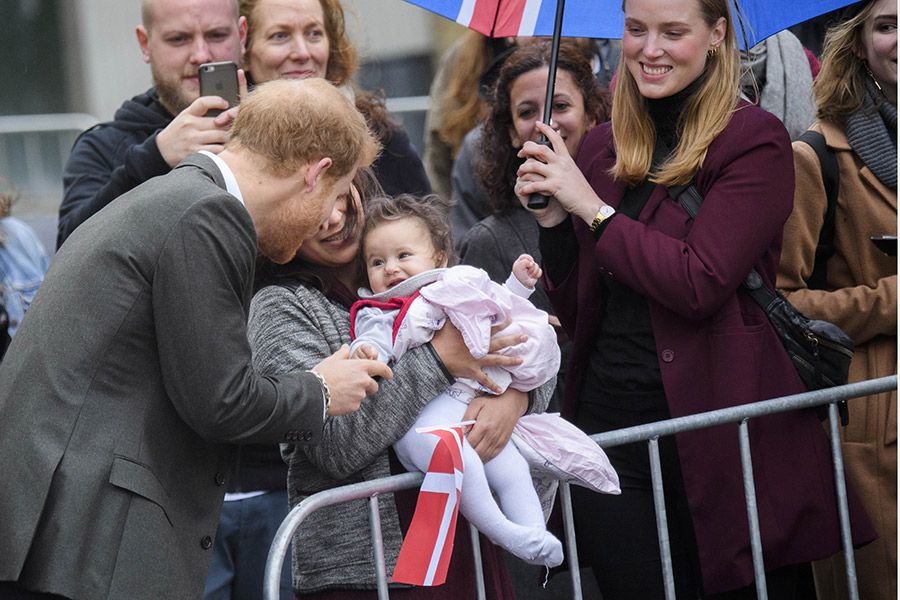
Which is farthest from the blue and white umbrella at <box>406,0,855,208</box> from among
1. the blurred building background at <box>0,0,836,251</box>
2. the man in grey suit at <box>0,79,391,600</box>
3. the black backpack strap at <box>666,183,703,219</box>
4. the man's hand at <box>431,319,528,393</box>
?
the blurred building background at <box>0,0,836,251</box>

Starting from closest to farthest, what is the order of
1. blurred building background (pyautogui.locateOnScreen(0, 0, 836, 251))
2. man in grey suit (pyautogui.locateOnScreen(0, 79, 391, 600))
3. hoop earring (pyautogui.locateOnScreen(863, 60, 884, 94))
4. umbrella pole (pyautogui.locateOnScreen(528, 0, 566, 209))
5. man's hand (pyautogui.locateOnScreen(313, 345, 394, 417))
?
man in grey suit (pyautogui.locateOnScreen(0, 79, 391, 600)) < man's hand (pyautogui.locateOnScreen(313, 345, 394, 417)) < umbrella pole (pyautogui.locateOnScreen(528, 0, 566, 209)) < hoop earring (pyautogui.locateOnScreen(863, 60, 884, 94)) < blurred building background (pyautogui.locateOnScreen(0, 0, 836, 251))

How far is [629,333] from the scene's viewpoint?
3619mm

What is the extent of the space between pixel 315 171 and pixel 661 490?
125cm

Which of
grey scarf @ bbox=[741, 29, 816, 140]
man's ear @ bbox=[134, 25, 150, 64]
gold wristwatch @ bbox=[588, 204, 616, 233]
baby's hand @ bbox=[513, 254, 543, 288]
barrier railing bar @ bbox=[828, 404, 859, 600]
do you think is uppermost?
man's ear @ bbox=[134, 25, 150, 64]

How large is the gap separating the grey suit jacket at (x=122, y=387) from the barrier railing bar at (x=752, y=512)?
137 centimetres

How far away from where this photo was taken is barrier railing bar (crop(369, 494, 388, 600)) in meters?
2.94

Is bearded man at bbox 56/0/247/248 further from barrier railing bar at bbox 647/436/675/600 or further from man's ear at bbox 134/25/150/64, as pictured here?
barrier railing bar at bbox 647/436/675/600

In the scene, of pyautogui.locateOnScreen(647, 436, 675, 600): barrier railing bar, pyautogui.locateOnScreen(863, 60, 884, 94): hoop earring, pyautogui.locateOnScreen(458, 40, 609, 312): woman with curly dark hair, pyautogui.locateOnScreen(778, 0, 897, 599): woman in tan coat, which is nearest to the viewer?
pyautogui.locateOnScreen(647, 436, 675, 600): barrier railing bar

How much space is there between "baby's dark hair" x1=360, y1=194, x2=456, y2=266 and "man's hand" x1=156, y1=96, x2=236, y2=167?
613 millimetres

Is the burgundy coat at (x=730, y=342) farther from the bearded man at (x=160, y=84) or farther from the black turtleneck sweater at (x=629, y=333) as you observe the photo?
the bearded man at (x=160, y=84)

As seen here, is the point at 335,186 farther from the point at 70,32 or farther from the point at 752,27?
Answer: the point at 70,32

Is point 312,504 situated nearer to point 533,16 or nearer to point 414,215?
point 414,215

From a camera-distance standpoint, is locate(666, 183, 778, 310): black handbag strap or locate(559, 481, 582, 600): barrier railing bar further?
locate(666, 183, 778, 310): black handbag strap

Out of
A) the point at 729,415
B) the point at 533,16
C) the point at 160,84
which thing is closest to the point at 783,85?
the point at 533,16
